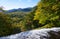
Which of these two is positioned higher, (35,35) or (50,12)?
(35,35)

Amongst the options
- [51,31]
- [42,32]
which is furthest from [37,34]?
[51,31]

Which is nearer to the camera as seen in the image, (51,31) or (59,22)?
(51,31)

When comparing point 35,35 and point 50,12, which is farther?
point 50,12

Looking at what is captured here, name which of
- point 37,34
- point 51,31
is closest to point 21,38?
point 37,34

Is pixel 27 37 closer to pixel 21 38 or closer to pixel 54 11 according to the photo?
pixel 21 38

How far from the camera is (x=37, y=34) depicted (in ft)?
9.62

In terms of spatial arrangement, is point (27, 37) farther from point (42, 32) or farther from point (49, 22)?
point (49, 22)

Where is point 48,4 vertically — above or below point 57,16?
above

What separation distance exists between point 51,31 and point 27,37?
511 millimetres

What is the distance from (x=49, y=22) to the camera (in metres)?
7.16

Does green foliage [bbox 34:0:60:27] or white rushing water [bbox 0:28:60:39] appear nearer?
white rushing water [bbox 0:28:60:39]

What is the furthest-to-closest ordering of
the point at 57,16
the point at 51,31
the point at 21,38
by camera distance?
the point at 57,16
the point at 51,31
the point at 21,38

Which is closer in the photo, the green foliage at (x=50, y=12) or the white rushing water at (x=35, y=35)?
the white rushing water at (x=35, y=35)

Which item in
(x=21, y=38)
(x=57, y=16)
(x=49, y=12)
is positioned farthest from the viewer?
(x=49, y=12)
